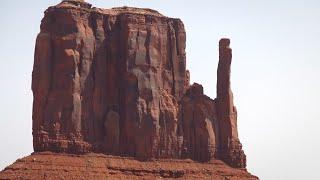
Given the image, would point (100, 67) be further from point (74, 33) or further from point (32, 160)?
point (32, 160)

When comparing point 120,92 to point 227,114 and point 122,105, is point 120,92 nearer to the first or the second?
point 122,105

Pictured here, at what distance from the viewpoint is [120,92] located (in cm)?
10831

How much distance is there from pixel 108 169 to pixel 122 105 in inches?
282

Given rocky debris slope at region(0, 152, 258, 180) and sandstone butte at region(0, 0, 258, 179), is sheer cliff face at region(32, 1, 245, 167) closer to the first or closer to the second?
sandstone butte at region(0, 0, 258, 179)

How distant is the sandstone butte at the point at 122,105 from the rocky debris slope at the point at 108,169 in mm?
98

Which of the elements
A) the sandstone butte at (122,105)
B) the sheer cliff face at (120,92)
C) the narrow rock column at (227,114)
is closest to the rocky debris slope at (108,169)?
the sandstone butte at (122,105)

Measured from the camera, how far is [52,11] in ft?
347

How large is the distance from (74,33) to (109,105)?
7217 millimetres

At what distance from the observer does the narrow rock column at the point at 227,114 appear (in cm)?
11238

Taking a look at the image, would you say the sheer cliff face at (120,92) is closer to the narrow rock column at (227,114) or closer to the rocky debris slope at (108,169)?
the narrow rock column at (227,114)

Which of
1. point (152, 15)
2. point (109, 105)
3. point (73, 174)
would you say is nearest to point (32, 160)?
point (73, 174)

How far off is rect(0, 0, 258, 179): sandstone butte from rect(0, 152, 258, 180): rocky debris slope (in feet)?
0.32

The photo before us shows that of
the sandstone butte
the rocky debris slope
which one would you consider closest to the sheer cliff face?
the sandstone butte

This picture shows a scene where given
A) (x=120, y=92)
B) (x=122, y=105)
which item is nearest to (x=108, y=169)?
(x=122, y=105)
